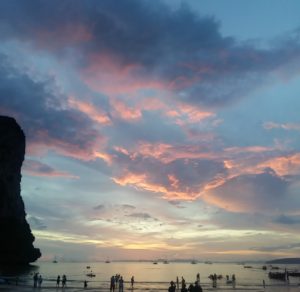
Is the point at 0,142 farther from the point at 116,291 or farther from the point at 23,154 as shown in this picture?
the point at 116,291

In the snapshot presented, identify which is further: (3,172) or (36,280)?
(3,172)

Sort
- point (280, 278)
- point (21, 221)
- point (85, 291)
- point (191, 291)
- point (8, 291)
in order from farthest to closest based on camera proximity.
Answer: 1. point (21, 221)
2. point (280, 278)
3. point (85, 291)
4. point (8, 291)
5. point (191, 291)

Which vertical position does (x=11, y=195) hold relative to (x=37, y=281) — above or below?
above

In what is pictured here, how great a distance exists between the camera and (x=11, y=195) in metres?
122

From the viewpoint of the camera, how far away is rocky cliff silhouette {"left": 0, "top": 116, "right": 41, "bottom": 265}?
119375 millimetres

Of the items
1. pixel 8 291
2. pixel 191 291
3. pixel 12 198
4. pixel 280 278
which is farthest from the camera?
pixel 12 198

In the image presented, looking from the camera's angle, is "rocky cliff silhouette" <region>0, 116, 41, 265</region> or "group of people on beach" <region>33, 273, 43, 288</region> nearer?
"group of people on beach" <region>33, 273, 43, 288</region>

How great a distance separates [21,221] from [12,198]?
14.0 meters

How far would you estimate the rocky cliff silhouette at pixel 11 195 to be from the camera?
11938 centimetres

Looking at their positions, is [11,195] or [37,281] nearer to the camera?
[37,281]

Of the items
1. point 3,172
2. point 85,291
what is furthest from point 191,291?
point 3,172

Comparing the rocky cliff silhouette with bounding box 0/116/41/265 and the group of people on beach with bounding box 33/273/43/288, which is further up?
the rocky cliff silhouette with bounding box 0/116/41/265

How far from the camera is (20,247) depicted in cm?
13450

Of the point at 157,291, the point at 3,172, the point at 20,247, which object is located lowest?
the point at 157,291
